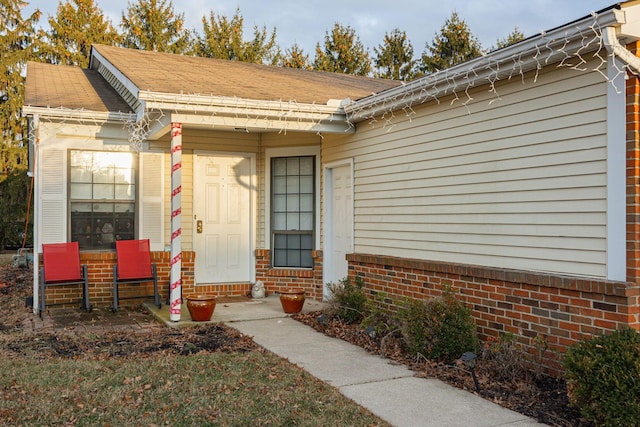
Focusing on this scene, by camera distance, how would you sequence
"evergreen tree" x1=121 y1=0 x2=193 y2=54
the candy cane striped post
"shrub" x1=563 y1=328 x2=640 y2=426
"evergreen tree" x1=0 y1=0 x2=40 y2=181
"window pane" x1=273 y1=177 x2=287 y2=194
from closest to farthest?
1. "shrub" x1=563 y1=328 x2=640 y2=426
2. the candy cane striped post
3. "window pane" x1=273 y1=177 x2=287 y2=194
4. "evergreen tree" x1=0 y1=0 x2=40 y2=181
5. "evergreen tree" x1=121 y1=0 x2=193 y2=54

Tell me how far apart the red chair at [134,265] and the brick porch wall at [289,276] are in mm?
1763

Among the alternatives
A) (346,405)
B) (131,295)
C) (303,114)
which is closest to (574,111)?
(346,405)

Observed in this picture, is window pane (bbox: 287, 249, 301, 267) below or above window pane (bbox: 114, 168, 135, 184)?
below

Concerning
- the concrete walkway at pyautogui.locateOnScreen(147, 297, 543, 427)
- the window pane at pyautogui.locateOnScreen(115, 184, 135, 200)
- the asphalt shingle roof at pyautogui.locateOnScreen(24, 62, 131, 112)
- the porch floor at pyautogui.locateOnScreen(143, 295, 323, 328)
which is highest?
the asphalt shingle roof at pyautogui.locateOnScreen(24, 62, 131, 112)

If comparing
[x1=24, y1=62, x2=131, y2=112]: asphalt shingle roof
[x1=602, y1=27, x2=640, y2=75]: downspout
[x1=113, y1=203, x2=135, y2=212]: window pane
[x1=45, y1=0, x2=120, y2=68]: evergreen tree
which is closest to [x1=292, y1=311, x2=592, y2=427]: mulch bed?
[x1=602, y1=27, x2=640, y2=75]: downspout

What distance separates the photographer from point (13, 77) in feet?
70.0

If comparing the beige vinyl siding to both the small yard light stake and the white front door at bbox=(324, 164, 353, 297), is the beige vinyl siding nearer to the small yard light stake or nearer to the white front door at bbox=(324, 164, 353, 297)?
the white front door at bbox=(324, 164, 353, 297)

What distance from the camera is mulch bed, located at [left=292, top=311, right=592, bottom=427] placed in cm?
383

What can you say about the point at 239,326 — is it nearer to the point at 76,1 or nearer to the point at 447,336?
the point at 447,336

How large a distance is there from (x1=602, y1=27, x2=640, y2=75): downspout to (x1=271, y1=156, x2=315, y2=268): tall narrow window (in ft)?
18.0

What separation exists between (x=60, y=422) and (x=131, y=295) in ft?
16.0

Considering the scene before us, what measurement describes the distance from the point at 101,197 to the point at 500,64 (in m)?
5.99

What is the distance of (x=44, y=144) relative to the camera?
7844 mm

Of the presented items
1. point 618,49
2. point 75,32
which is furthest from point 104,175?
point 75,32
